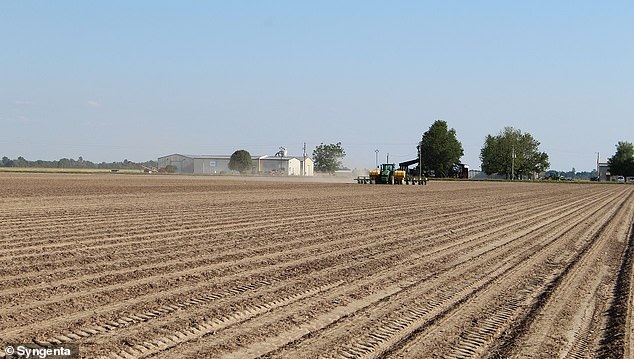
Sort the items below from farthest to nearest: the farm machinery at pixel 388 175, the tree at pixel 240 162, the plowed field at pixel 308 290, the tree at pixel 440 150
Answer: the tree at pixel 240 162
the tree at pixel 440 150
the farm machinery at pixel 388 175
the plowed field at pixel 308 290

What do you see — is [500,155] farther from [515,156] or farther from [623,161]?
[623,161]

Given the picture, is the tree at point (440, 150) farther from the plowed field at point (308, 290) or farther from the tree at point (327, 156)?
the plowed field at point (308, 290)

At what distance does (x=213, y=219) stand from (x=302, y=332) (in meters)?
12.6

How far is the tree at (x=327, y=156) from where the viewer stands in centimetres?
16575

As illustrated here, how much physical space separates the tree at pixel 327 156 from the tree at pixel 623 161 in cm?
5806

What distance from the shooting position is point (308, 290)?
9070 millimetres

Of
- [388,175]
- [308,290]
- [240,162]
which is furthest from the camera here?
[240,162]

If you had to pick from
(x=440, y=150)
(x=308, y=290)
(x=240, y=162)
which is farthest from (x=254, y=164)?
(x=308, y=290)

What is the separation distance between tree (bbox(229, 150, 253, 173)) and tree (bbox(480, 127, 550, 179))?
149ft

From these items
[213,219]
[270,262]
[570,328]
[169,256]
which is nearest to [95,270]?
[169,256]

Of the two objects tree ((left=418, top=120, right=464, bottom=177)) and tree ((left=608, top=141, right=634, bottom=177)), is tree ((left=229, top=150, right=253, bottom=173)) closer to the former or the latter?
tree ((left=418, top=120, right=464, bottom=177))

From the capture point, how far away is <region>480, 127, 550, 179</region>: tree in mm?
133000

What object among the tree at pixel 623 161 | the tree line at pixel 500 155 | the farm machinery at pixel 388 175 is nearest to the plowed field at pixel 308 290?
the farm machinery at pixel 388 175

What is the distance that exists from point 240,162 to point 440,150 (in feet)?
121
